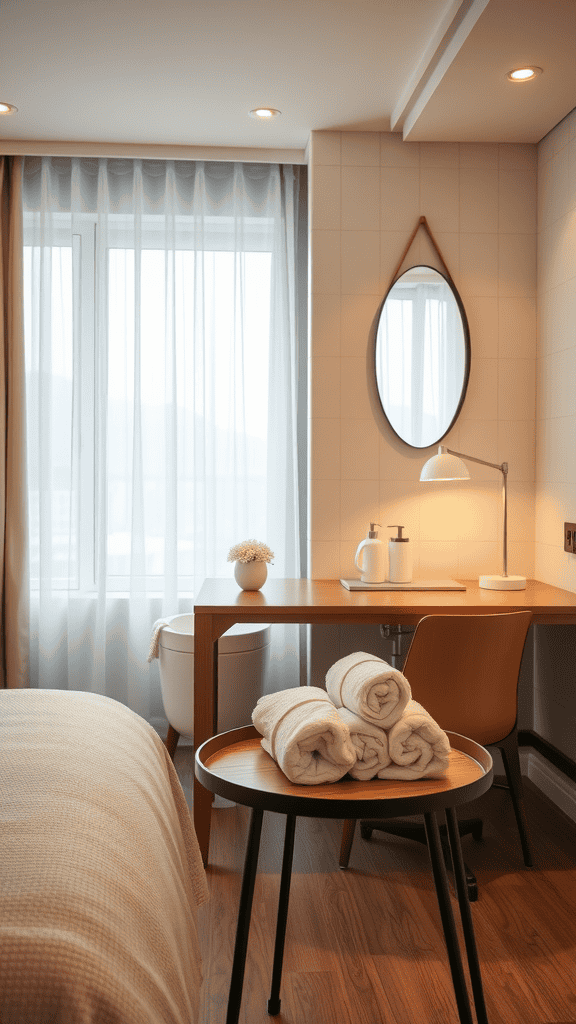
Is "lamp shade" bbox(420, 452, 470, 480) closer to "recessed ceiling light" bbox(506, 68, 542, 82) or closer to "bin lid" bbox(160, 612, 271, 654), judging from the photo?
"bin lid" bbox(160, 612, 271, 654)

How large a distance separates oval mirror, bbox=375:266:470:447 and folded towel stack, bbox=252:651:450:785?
2062mm

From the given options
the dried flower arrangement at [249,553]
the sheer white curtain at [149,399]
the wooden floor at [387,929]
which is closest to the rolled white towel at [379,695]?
the wooden floor at [387,929]

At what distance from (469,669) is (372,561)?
0.73 meters

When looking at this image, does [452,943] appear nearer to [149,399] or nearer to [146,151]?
[149,399]

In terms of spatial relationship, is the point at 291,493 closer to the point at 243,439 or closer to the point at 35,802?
the point at 243,439

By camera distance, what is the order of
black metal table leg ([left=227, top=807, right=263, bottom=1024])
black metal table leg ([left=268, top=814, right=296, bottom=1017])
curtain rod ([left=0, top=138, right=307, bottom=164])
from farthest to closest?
curtain rod ([left=0, top=138, right=307, bottom=164]), black metal table leg ([left=268, top=814, right=296, bottom=1017]), black metal table leg ([left=227, top=807, right=263, bottom=1024])

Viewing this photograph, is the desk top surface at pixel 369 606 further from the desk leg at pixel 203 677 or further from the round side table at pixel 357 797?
Result: the round side table at pixel 357 797

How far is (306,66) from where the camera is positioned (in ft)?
9.14

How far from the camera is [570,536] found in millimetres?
2930

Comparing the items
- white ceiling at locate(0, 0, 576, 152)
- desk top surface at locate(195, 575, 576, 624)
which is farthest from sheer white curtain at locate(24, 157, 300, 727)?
desk top surface at locate(195, 575, 576, 624)

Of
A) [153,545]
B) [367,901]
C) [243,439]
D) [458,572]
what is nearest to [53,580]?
[153,545]

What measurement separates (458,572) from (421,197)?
59.5 inches

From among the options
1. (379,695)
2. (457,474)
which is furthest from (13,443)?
(379,695)

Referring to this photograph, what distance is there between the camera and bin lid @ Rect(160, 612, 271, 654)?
3.16 metres
